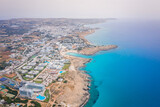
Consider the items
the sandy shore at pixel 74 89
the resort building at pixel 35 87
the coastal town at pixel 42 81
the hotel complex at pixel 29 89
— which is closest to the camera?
the coastal town at pixel 42 81

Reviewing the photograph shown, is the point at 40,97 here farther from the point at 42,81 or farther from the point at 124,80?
the point at 124,80

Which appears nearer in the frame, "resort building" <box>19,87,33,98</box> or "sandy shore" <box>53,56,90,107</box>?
"sandy shore" <box>53,56,90,107</box>

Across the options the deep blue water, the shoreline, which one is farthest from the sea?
the shoreline

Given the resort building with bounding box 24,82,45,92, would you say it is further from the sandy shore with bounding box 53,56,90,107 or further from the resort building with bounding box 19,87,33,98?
the sandy shore with bounding box 53,56,90,107

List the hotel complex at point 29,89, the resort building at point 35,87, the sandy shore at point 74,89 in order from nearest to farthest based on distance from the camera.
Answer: the sandy shore at point 74,89
the hotel complex at point 29,89
the resort building at point 35,87

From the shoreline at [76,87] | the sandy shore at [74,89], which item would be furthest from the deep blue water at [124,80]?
the sandy shore at [74,89]

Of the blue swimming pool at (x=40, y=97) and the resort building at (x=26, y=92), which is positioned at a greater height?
the resort building at (x=26, y=92)

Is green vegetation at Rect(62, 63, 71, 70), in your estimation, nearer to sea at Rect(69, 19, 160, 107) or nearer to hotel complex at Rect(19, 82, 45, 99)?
sea at Rect(69, 19, 160, 107)

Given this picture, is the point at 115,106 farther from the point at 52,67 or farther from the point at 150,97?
the point at 52,67

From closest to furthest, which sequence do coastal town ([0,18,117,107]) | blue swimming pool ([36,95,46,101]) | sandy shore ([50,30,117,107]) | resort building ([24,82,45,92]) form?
coastal town ([0,18,117,107])
sandy shore ([50,30,117,107])
blue swimming pool ([36,95,46,101])
resort building ([24,82,45,92])

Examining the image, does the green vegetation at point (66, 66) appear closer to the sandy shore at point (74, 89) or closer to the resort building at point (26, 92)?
the sandy shore at point (74, 89)

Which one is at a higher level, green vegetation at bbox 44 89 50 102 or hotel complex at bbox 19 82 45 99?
hotel complex at bbox 19 82 45 99

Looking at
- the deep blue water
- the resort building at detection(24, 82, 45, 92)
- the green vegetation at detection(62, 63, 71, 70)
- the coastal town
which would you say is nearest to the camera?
the coastal town
